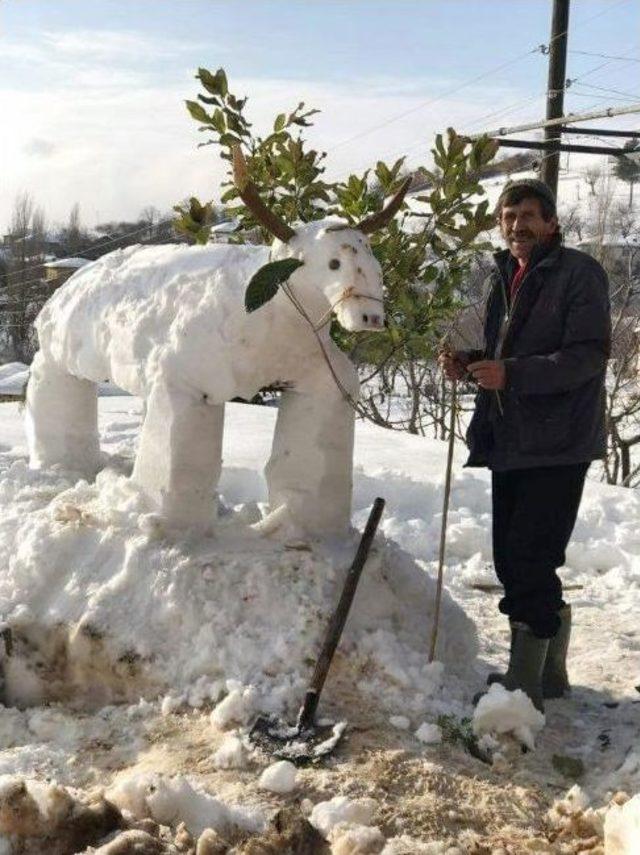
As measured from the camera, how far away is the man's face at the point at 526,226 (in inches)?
115

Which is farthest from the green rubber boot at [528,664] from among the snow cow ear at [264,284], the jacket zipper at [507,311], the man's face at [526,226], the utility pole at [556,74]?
the utility pole at [556,74]

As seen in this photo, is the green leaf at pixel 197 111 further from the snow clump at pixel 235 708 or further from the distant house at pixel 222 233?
the snow clump at pixel 235 708

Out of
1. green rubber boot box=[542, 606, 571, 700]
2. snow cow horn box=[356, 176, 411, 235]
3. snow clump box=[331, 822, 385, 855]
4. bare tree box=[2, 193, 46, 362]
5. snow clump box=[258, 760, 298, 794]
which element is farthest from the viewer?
bare tree box=[2, 193, 46, 362]

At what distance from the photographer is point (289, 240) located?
3.01 meters

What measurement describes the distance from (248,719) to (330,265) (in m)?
1.43

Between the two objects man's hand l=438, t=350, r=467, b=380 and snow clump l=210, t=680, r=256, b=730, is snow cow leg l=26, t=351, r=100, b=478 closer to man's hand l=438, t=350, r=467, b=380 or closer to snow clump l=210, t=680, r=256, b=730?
snow clump l=210, t=680, r=256, b=730

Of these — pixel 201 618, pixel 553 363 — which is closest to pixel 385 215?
pixel 553 363

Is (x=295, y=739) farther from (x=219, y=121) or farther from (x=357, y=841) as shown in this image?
(x=219, y=121)

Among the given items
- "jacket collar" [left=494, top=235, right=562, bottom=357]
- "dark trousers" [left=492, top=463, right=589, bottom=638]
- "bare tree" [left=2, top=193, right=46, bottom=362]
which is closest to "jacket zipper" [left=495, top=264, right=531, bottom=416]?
"jacket collar" [left=494, top=235, right=562, bottom=357]

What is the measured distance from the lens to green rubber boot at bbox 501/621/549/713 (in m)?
2.98

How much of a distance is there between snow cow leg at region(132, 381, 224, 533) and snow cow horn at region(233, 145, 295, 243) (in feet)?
2.12

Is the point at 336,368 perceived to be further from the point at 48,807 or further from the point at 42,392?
the point at 48,807

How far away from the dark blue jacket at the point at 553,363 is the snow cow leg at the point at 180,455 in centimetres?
100

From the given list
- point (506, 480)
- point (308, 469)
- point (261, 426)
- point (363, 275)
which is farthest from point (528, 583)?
point (261, 426)
